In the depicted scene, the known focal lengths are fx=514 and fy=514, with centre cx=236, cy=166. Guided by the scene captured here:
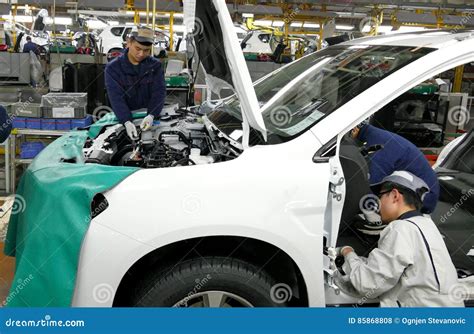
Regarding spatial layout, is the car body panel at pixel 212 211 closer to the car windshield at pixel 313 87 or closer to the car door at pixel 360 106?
the car door at pixel 360 106

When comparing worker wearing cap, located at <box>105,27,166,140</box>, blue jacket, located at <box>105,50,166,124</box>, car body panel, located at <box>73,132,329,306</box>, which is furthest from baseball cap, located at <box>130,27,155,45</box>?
car body panel, located at <box>73,132,329,306</box>

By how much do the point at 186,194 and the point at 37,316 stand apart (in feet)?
2.48

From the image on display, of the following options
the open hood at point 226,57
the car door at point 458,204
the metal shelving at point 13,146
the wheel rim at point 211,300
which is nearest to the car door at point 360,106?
the open hood at point 226,57

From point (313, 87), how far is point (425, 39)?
Answer: 0.66 m

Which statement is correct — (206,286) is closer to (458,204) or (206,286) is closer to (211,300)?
(211,300)

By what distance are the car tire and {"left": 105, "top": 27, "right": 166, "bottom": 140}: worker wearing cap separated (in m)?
2.26

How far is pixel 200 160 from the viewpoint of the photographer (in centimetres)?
279

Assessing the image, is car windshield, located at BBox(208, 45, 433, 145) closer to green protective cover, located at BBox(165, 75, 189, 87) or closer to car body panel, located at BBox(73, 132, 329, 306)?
car body panel, located at BBox(73, 132, 329, 306)

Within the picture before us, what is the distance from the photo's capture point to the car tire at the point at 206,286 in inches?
90.7

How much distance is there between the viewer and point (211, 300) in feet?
7.65

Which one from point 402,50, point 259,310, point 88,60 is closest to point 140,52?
point 402,50

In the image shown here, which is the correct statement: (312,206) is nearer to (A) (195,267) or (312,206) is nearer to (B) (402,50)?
(A) (195,267)

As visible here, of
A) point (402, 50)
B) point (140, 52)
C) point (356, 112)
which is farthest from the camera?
point (140, 52)

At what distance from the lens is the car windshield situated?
2.50 metres
